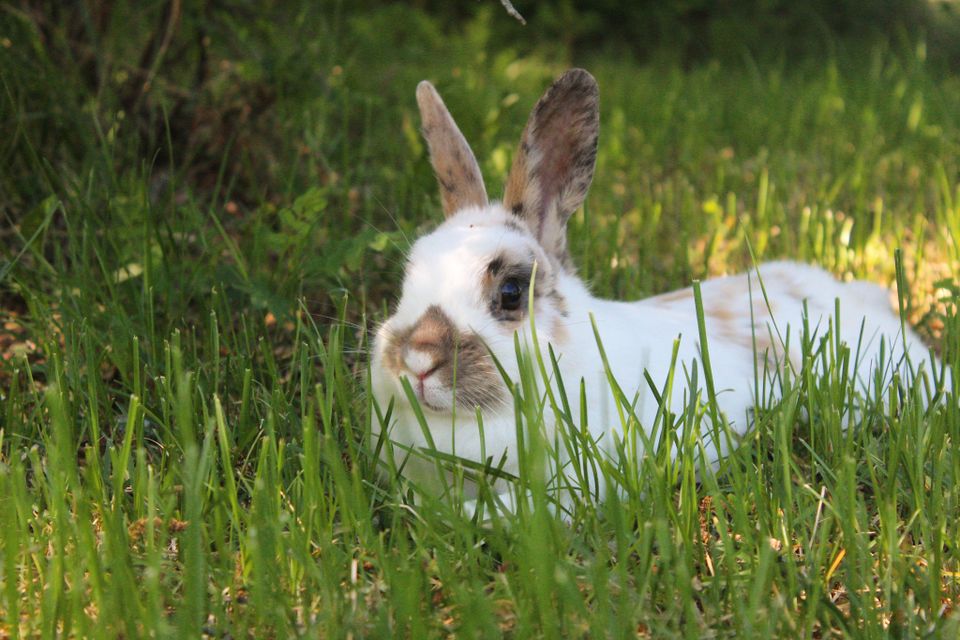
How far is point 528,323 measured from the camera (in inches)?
87.0

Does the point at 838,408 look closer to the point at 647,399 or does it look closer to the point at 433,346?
the point at 647,399

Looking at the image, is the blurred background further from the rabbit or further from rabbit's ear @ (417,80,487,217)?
the rabbit

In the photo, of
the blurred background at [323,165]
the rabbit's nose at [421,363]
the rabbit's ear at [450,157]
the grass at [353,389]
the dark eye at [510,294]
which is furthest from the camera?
the blurred background at [323,165]

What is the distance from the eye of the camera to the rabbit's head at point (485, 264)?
6.91ft

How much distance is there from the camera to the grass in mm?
1718

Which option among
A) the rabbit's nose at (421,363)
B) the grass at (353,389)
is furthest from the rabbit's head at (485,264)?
the grass at (353,389)

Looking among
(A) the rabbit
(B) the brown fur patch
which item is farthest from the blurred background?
(B) the brown fur patch

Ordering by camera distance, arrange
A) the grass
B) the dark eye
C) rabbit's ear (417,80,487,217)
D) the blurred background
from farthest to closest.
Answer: the blurred background < rabbit's ear (417,80,487,217) < the dark eye < the grass

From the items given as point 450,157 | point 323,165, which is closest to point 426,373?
point 450,157

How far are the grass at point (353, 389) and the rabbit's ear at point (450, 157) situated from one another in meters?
0.21

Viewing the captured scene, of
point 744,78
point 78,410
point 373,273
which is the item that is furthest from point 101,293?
point 744,78

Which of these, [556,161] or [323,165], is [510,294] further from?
[323,165]

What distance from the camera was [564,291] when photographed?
7.88ft

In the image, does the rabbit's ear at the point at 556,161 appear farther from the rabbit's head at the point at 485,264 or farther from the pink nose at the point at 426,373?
the pink nose at the point at 426,373
